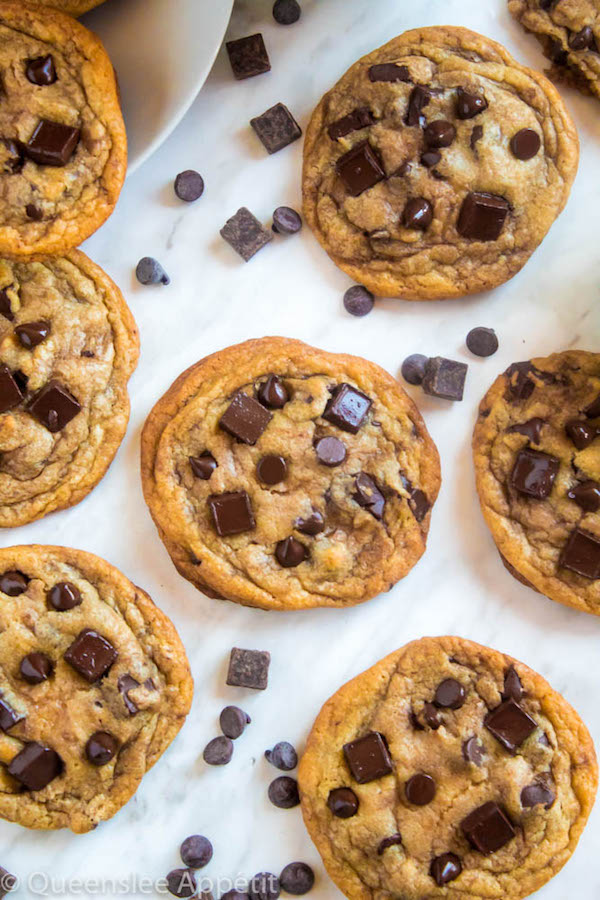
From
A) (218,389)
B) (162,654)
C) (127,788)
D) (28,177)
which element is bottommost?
(127,788)

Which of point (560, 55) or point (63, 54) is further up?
point (63, 54)

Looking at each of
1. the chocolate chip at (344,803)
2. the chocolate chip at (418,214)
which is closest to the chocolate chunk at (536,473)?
the chocolate chip at (418,214)

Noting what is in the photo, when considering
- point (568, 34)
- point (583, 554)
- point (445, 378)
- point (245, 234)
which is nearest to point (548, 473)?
point (583, 554)

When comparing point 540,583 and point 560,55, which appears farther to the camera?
point 560,55

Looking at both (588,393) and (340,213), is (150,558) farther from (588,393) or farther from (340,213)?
(588,393)

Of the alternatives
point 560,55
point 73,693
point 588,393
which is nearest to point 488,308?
point 588,393

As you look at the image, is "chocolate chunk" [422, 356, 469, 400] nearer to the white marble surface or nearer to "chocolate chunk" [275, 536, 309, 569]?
the white marble surface

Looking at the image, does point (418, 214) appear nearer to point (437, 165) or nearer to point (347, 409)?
point (437, 165)
